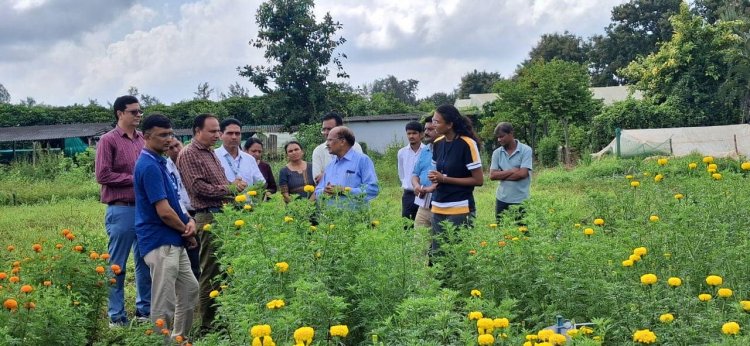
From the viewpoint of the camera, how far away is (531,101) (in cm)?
2395

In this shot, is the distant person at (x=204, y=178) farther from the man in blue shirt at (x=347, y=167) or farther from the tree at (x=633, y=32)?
the tree at (x=633, y=32)

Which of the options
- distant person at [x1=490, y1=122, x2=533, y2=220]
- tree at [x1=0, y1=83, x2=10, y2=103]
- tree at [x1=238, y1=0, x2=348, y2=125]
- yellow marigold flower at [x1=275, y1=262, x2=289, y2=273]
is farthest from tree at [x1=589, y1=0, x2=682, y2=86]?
tree at [x1=0, y1=83, x2=10, y2=103]

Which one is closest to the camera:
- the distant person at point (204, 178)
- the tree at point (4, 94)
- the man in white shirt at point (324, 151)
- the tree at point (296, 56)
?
the distant person at point (204, 178)

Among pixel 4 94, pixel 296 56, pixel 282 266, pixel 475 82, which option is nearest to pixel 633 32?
pixel 475 82

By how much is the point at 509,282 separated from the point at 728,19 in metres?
29.2

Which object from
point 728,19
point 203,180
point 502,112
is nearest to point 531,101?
point 502,112

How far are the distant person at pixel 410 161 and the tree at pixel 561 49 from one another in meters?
47.9

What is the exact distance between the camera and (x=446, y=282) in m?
3.94

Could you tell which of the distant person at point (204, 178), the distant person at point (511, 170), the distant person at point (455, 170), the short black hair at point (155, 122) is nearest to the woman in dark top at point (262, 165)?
the distant person at point (204, 178)

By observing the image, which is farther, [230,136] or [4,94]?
[4,94]

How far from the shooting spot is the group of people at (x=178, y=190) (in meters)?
4.26

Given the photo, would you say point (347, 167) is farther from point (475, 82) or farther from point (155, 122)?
point (475, 82)

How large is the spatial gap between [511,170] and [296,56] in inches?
969

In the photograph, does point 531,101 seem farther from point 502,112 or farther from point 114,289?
point 114,289
